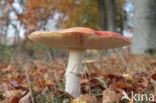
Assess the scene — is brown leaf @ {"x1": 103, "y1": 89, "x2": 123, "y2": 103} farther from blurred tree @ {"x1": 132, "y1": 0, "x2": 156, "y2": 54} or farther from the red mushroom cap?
blurred tree @ {"x1": 132, "y1": 0, "x2": 156, "y2": 54}

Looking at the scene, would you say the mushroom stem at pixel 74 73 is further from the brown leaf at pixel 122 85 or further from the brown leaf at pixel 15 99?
the brown leaf at pixel 15 99

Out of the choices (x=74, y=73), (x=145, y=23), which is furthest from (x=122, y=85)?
(x=145, y=23)

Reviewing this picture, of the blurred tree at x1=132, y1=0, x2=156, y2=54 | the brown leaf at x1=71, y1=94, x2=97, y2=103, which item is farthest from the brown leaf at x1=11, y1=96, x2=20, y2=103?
the blurred tree at x1=132, y1=0, x2=156, y2=54

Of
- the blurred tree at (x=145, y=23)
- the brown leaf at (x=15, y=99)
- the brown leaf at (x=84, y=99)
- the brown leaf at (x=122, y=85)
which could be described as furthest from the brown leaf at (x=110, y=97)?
the blurred tree at (x=145, y=23)

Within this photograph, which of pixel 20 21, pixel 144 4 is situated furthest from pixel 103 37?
pixel 20 21

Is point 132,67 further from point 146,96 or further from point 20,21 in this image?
point 20,21

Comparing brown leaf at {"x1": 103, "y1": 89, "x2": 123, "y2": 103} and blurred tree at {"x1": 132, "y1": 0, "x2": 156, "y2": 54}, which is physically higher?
blurred tree at {"x1": 132, "y1": 0, "x2": 156, "y2": 54}

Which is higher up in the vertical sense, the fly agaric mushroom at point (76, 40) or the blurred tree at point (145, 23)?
the blurred tree at point (145, 23)

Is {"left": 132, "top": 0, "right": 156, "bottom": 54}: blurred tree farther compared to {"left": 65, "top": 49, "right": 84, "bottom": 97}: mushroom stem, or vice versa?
{"left": 132, "top": 0, "right": 156, "bottom": 54}: blurred tree
